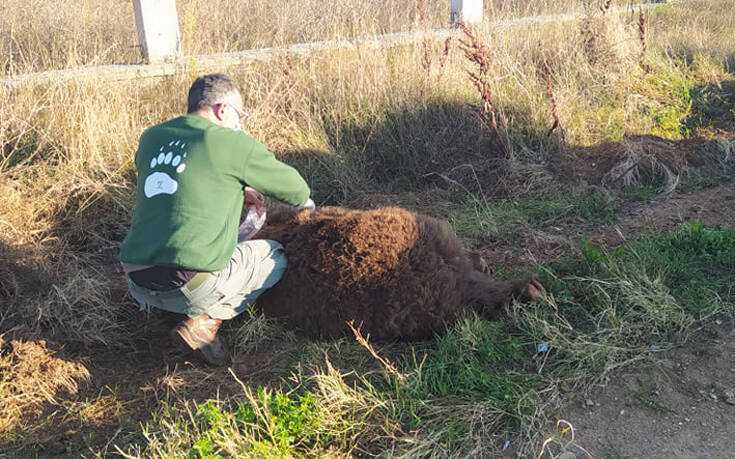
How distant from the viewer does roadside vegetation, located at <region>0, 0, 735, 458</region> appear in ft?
9.96

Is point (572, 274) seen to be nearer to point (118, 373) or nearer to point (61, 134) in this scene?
point (118, 373)

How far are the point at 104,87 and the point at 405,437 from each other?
Answer: 4.76m

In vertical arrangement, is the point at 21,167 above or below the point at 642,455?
above

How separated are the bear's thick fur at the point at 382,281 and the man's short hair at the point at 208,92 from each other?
36.0 inches

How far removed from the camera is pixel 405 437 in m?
2.86

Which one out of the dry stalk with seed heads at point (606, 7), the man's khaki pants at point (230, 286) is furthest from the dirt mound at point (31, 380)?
the dry stalk with seed heads at point (606, 7)

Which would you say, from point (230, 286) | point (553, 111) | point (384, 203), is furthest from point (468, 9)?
point (230, 286)

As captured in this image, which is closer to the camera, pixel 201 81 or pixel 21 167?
pixel 201 81

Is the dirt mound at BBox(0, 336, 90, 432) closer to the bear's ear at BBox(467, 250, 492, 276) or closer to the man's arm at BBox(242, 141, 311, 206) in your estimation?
the man's arm at BBox(242, 141, 311, 206)

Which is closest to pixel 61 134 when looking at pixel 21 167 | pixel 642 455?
pixel 21 167

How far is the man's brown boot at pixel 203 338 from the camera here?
362cm

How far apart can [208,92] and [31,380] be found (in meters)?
1.90

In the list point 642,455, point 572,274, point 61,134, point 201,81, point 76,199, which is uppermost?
point 201,81

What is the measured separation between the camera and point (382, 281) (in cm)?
346
